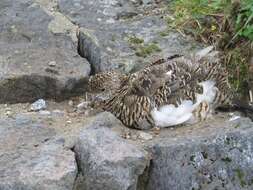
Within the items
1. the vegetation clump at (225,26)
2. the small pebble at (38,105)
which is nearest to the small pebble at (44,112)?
the small pebble at (38,105)

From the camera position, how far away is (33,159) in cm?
338

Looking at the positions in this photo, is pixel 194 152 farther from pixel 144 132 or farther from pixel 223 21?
pixel 223 21

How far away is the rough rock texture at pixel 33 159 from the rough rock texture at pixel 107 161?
2.6 inches

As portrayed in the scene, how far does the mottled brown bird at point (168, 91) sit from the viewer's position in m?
3.75

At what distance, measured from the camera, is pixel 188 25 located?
4715 mm

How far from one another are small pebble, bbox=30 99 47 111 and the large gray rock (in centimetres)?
80

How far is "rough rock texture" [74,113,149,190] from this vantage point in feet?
11.0

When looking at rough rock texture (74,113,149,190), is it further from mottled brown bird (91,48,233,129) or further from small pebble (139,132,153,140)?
mottled brown bird (91,48,233,129)

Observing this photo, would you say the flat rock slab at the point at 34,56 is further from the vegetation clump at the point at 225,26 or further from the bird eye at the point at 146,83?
the vegetation clump at the point at 225,26

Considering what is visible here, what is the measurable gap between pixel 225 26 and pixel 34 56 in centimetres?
127

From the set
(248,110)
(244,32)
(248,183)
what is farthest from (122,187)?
(244,32)

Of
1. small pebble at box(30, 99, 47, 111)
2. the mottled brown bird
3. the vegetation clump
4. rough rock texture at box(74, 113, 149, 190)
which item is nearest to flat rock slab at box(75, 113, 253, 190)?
rough rock texture at box(74, 113, 149, 190)

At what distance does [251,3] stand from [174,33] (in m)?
0.69

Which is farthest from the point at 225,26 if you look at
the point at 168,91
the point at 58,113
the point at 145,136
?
the point at 58,113
